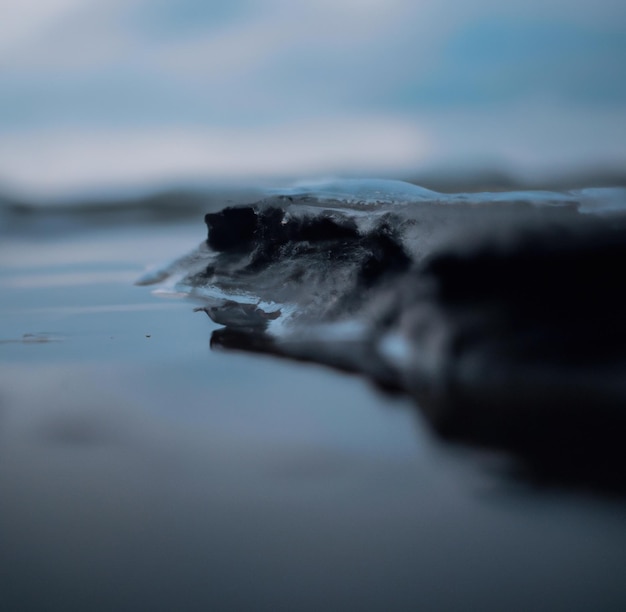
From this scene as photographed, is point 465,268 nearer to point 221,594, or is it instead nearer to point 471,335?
point 471,335

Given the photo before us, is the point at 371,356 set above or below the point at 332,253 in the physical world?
below

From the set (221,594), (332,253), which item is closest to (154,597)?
(221,594)

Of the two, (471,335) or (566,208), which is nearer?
(471,335)

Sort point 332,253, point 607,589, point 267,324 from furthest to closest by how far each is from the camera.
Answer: point 332,253, point 267,324, point 607,589

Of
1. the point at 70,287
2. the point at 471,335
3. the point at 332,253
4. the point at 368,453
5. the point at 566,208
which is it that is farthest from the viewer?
the point at 70,287

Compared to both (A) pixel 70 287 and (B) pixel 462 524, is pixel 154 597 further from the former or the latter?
(A) pixel 70 287

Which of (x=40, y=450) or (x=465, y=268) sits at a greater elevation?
(x=465, y=268)

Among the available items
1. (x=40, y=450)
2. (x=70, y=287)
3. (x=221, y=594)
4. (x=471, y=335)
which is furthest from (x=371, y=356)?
(x=70, y=287)
